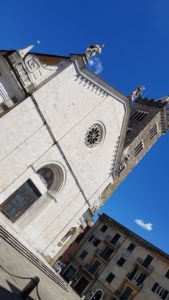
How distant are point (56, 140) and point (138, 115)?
15.2m

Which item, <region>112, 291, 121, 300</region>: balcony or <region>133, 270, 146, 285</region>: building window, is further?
<region>133, 270, 146, 285</region>: building window

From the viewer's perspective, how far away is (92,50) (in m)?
18.6

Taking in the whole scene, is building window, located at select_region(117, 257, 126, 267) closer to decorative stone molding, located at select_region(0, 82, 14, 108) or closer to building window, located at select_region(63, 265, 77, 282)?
building window, located at select_region(63, 265, 77, 282)

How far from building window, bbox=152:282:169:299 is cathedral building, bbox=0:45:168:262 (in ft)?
37.2

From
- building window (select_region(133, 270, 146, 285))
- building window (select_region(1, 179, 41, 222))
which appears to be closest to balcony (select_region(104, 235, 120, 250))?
building window (select_region(133, 270, 146, 285))

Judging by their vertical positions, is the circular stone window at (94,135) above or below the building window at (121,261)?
above

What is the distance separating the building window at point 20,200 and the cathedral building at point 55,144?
60mm

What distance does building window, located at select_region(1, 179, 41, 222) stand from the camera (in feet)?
53.5

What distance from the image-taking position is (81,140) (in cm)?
1895

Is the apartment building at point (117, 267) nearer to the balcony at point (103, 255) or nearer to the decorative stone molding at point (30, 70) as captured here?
the balcony at point (103, 255)

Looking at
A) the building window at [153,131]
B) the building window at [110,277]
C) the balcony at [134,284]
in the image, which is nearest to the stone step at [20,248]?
the balcony at [134,284]

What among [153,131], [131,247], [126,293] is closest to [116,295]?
[126,293]

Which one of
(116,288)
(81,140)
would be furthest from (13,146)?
(116,288)

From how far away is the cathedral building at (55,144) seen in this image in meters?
14.9
